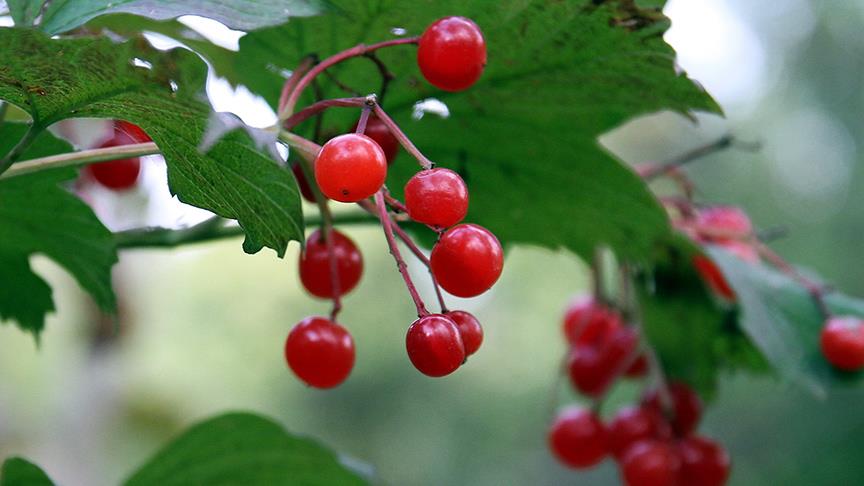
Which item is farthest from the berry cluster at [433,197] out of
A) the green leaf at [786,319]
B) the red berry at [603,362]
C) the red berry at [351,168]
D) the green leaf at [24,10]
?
the red berry at [603,362]

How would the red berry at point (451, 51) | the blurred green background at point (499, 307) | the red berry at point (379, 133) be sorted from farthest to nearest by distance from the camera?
the blurred green background at point (499, 307), the red berry at point (379, 133), the red berry at point (451, 51)

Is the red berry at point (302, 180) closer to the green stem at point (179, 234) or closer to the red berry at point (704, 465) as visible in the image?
the green stem at point (179, 234)

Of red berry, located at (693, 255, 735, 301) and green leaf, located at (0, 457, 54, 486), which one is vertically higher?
green leaf, located at (0, 457, 54, 486)

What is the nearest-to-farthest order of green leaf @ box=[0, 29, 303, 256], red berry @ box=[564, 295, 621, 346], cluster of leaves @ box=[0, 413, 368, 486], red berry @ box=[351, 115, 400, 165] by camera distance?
green leaf @ box=[0, 29, 303, 256]
red berry @ box=[351, 115, 400, 165]
cluster of leaves @ box=[0, 413, 368, 486]
red berry @ box=[564, 295, 621, 346]

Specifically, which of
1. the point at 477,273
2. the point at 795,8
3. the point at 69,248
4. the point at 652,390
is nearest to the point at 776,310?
the point at 652,390

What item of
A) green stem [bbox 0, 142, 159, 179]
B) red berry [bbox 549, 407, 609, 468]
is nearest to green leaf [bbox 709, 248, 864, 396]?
red berry [bbox 549, 407, 609, 468]

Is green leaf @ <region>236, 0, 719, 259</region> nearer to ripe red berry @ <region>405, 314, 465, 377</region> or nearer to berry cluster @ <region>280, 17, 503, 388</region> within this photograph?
berry cluster @ <region>280, 17, 503, 388</region>
